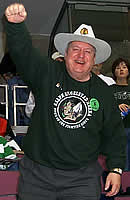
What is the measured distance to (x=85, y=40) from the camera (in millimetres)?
2271

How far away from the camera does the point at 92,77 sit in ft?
7.32

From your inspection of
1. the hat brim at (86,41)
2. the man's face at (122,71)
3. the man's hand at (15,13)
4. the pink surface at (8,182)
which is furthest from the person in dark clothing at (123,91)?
the man's hand at (15,13)

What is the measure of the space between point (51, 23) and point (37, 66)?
8.38m

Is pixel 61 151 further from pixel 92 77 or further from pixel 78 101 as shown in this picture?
pixel 92 77

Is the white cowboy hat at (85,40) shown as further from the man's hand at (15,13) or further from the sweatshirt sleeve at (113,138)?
the man's hand at (15,13)

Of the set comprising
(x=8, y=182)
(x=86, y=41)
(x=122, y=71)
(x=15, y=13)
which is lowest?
(x=8, y=182)

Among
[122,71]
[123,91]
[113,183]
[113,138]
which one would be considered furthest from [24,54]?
[122,71]

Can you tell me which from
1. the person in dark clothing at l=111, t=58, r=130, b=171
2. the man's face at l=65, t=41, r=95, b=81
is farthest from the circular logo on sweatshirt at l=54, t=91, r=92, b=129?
the person in dark clothing at l=111, t=58, r=130, b=171

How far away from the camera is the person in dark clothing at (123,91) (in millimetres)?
3852

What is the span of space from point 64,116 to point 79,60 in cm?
31

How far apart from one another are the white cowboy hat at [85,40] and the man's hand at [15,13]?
1.42 feet

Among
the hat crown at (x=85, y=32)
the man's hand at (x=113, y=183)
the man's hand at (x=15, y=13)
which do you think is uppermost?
the man's hand at (x=15, y=13)

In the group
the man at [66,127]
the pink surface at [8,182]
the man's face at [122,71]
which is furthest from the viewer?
the man's face at [122,71]

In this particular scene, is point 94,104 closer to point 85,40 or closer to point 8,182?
point 85,40
